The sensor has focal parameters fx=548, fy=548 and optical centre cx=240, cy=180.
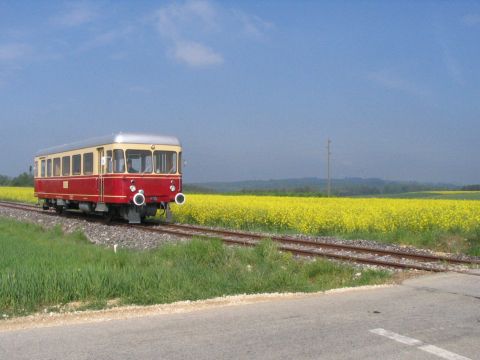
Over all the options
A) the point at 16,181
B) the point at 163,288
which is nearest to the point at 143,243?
the point at 163,288

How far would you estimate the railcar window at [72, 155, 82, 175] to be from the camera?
20.8m

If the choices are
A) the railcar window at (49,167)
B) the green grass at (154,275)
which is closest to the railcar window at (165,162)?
the green grass at (154,275)

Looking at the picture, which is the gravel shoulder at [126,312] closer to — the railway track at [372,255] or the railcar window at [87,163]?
the railway track at [372,255]

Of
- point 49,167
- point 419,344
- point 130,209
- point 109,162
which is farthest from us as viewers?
point 49,167

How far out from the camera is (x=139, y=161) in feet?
61.1

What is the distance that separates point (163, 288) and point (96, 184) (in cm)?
1255

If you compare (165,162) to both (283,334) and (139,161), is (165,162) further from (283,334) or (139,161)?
(283,334)

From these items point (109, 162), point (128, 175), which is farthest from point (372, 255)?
point (109, 162)

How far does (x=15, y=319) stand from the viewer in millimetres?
6109

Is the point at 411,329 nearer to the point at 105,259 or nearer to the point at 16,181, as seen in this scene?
the point at 105,259

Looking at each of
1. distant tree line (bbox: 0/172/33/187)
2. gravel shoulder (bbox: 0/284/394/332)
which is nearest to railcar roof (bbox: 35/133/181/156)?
gravel shoulder (bbox: 0/284/394/332)

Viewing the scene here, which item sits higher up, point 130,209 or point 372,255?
point 130,209

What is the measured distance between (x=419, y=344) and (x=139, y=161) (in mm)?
14698

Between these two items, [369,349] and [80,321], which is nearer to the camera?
[369,349]
